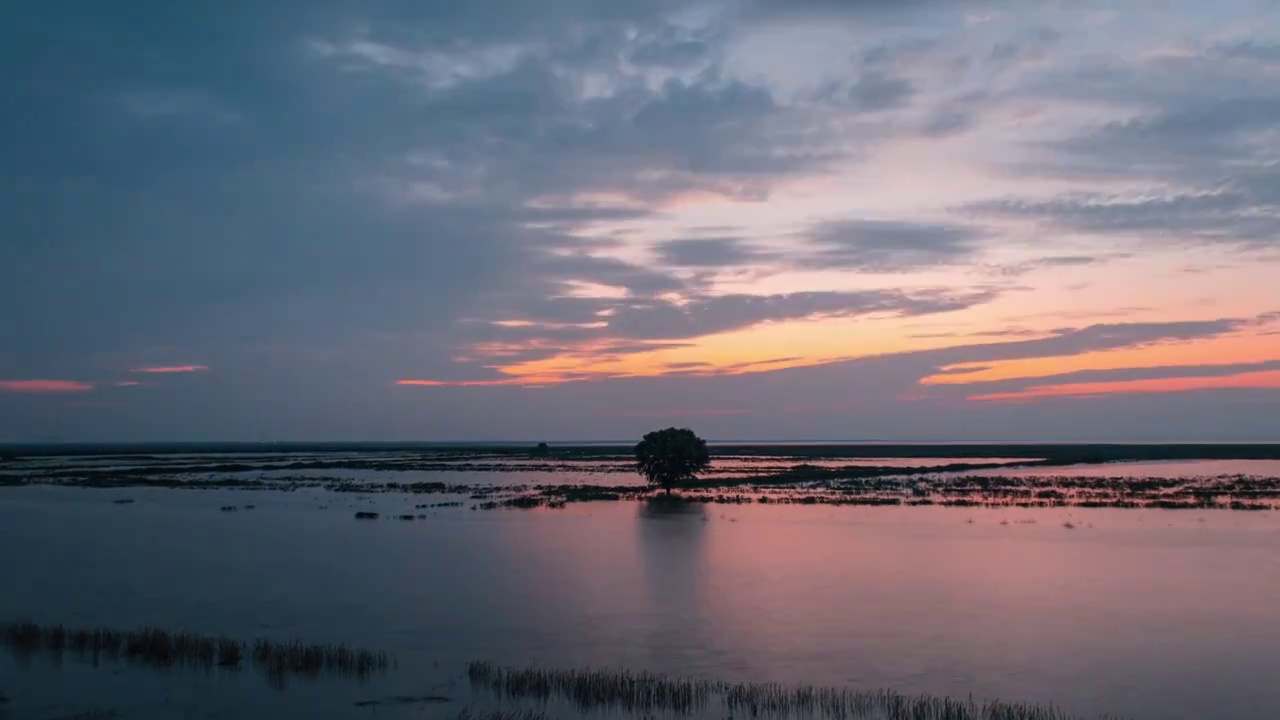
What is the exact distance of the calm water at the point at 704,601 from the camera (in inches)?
507

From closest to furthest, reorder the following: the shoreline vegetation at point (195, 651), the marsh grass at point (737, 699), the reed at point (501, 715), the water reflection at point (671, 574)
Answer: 1. the reed at point (501, 715)
2. the marsh grass at point (737, 699)
3. the shoreline vegetation at point (195, 651)
4. the water reflection at point (671, 574)

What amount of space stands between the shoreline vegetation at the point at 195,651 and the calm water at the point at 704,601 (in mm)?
415

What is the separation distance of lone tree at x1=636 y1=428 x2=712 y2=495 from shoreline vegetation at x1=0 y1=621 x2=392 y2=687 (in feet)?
102

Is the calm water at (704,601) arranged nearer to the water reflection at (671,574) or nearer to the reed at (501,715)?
the water reflection at (671,574)

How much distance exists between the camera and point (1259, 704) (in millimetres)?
12016

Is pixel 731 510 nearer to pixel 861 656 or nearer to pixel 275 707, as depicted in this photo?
pixel 861 656

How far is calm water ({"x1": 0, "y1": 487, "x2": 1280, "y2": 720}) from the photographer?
42.3 ft

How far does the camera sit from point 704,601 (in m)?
19.0

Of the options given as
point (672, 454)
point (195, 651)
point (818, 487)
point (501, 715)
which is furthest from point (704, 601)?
point (818, 487)

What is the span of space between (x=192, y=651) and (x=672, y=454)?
32.5m

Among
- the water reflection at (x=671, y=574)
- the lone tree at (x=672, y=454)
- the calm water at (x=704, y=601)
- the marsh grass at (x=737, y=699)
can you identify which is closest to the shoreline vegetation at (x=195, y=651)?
the calm water at (x=704, y=601)

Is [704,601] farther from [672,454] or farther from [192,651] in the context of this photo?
[672,454]

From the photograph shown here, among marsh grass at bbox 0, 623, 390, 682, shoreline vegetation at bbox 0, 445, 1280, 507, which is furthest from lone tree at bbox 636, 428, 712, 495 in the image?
marsh grass at bbox 0, 623, 390, 682

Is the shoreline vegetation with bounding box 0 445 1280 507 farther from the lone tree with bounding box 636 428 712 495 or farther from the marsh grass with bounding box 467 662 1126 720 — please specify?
the marsh grass with bounding box 467 662 1126 720
